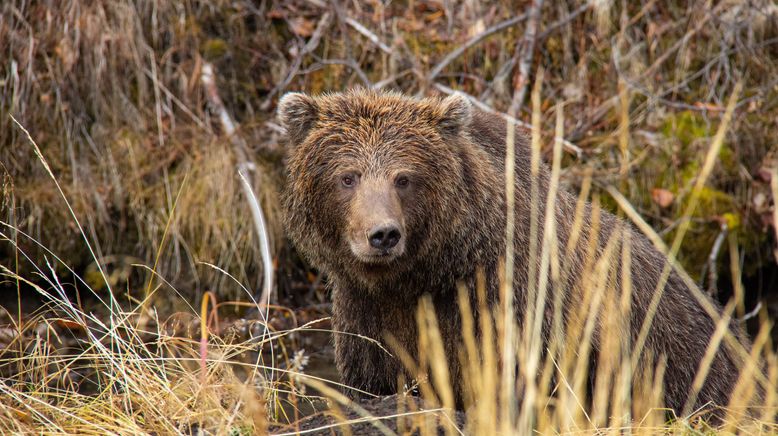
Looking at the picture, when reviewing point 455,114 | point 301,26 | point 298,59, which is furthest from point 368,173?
point 301,26

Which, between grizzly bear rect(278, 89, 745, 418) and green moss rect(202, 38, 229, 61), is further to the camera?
green moss rect(202, 38, 229, 61)

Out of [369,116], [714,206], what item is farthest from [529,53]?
[369,116]

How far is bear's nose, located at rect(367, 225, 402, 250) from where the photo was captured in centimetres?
424

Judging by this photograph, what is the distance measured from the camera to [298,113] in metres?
4.86

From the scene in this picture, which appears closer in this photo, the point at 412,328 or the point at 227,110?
the point at 412,328

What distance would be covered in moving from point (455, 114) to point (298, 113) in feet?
2.60

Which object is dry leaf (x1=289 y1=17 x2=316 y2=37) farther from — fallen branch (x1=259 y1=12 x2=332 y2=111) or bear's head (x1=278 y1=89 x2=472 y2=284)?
bear's head (x1=278 y1=89 x2=472 y2=284)

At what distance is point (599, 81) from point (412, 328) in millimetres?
3996

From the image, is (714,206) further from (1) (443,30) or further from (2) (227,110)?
(2) (227,110)

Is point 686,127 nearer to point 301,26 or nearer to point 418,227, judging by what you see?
point 301,26

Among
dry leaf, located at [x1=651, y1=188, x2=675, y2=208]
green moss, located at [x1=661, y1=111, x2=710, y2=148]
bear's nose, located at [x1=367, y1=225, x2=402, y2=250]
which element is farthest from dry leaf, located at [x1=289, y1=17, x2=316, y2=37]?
bear's nose, located at [x1=367, y1=225, x2=402, y2=250]

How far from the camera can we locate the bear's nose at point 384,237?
424 centimetres

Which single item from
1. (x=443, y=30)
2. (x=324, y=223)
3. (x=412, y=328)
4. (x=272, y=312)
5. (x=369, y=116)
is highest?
(x=443, y=30)

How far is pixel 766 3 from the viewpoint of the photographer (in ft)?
26.0
